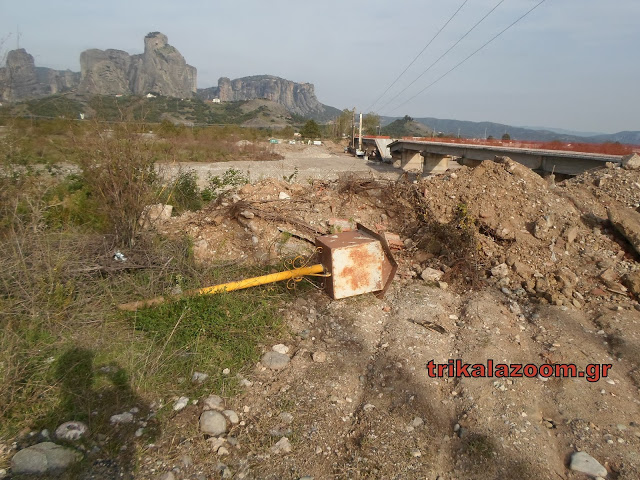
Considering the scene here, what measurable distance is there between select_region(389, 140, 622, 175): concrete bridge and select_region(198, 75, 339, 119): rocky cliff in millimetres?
148689

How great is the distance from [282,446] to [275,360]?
2.89 ft

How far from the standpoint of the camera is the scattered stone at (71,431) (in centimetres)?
234

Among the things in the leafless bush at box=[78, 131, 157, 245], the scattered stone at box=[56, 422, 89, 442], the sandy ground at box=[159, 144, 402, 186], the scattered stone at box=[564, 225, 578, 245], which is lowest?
the sandy ground at box=[159, 144, 402, 186]

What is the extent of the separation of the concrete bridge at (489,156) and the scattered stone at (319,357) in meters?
10.6

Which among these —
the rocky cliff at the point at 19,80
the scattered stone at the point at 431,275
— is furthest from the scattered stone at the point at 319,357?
the rocky cliff at the point at 19,80

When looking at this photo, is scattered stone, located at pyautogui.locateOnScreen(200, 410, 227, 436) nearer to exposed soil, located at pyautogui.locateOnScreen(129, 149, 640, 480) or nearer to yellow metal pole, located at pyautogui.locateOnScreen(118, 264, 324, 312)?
exposed soil, located at pyautogui.locateOnScreen(129, 149, 640, 480)

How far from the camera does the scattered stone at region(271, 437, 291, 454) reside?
2.39 metres

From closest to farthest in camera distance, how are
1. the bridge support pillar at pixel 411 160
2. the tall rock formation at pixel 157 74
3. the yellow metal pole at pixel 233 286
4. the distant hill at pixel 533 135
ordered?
the yellow metal pole at pixel 233 286, the tall rock formation at pixel 157 74, the distant hill at pixel 533 135, the bridge support pillar at pixel 411 160

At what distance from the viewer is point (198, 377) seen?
2955 millimetres

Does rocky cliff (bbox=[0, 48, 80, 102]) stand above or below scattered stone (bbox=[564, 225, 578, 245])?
above

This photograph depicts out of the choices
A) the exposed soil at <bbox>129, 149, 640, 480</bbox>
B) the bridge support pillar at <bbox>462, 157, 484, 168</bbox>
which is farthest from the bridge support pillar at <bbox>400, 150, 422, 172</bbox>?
the exposed soil at <bbox>129, 149, 640, 480</bbox>

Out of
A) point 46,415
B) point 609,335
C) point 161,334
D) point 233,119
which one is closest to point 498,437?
point 609,335

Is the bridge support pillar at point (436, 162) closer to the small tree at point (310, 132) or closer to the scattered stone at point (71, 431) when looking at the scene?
the scattered stone at point (71, 431)

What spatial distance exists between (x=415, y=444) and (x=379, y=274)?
194cm
